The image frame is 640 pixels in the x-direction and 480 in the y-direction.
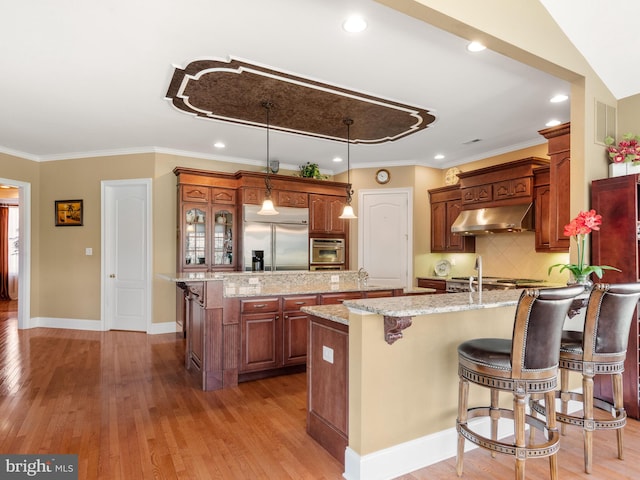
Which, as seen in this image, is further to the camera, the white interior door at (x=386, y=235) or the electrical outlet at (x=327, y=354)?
the white interior door at (x=386, y=235)

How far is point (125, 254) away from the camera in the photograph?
18.9 feet

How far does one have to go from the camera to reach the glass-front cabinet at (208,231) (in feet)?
18.1

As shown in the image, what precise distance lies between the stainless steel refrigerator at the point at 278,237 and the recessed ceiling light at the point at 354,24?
3.52 m

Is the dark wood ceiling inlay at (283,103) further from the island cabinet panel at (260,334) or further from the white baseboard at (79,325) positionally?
the white baseboard at (79,325)

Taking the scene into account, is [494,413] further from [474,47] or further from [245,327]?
[474,47]

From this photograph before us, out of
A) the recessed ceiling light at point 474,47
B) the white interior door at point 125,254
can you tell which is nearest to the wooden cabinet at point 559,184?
the recessed ceiling light at point 474,47

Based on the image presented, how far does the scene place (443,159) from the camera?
622 cm

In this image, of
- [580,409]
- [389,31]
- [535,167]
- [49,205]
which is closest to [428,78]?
[389,31]

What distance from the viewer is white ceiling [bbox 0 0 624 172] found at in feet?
7.95

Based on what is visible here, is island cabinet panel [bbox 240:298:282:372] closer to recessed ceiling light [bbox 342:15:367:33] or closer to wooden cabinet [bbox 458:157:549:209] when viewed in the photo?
recessed ceiling light [bbox 342:15:367:33]

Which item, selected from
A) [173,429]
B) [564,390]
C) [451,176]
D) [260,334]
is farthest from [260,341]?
[451,176]

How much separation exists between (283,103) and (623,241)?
3.17 meters

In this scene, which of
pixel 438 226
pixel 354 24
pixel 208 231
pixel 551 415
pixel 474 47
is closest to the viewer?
pixel 551 415

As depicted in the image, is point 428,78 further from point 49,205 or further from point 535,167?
point 49,205
